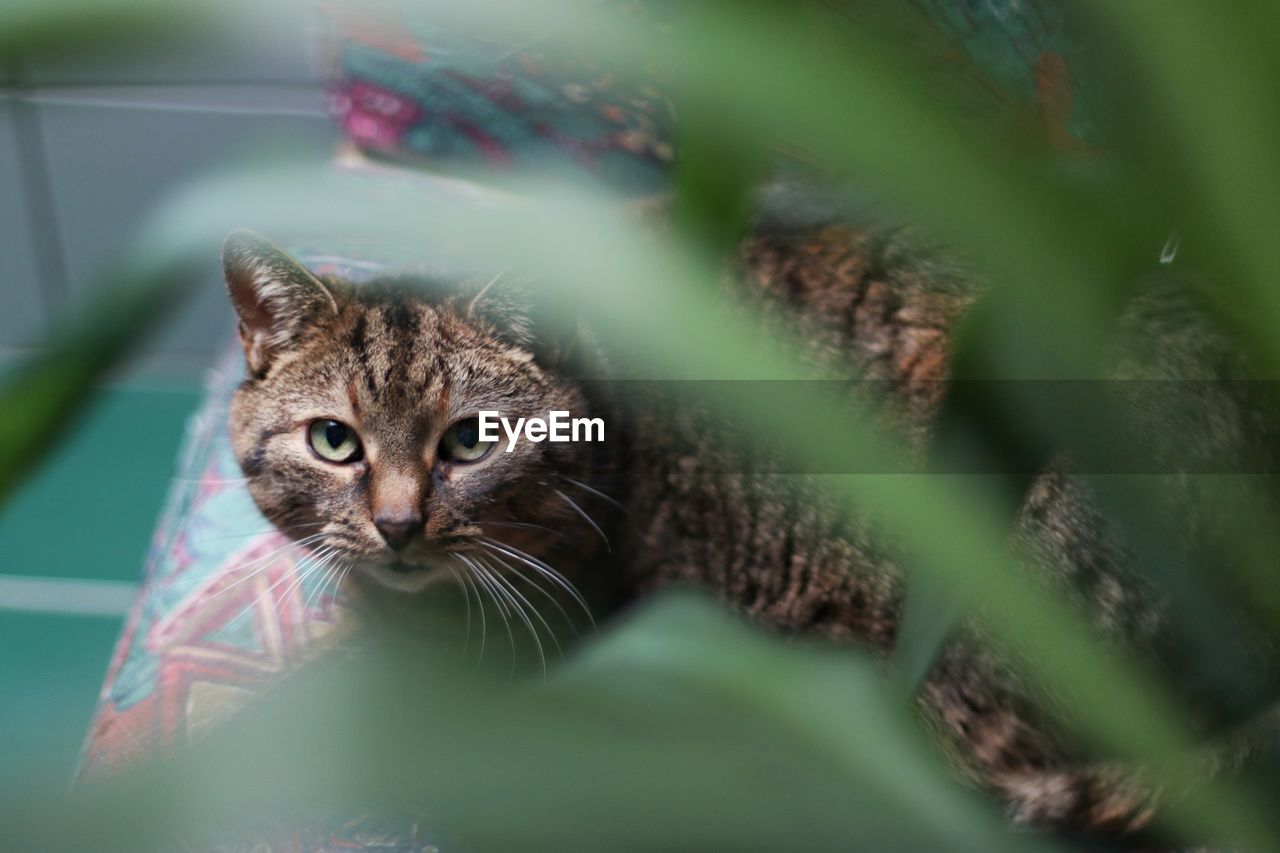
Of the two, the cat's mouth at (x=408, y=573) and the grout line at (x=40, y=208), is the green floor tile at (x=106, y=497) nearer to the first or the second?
the grout line at (x=40, y=208)

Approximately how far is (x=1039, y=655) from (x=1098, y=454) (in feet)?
0.15

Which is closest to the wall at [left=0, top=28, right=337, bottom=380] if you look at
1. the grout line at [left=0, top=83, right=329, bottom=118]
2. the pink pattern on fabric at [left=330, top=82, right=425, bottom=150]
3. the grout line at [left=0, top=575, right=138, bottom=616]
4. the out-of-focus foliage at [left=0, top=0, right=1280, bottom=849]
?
the grout line at [left=0, top=83, right=329, bottom=118]

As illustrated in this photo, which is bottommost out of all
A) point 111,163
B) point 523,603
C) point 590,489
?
point 111,163

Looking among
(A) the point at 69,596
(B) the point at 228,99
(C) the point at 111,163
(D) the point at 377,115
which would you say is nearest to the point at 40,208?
(C) the point at 111,163

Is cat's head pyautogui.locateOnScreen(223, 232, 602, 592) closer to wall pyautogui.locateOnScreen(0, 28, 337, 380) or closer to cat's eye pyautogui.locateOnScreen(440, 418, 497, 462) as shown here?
cat's eye pyautogui.locateOnScreen(440, 418, 497, 462)

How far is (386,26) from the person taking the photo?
3.01 feet

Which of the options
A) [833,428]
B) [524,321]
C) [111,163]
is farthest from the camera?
[111,163]

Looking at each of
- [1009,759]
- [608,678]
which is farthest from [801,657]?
[1009,759]

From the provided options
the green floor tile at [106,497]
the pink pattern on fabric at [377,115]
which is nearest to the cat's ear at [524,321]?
the pink pattern on fabric at [377,115]

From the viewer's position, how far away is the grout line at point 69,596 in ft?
4.24

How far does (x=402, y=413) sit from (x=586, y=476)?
4.6 inches

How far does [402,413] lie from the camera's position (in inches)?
19.6

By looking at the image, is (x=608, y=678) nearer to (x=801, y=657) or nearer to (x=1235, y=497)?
(x=801, y=657)

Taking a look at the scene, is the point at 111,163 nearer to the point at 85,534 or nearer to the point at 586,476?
the point at 85,534
